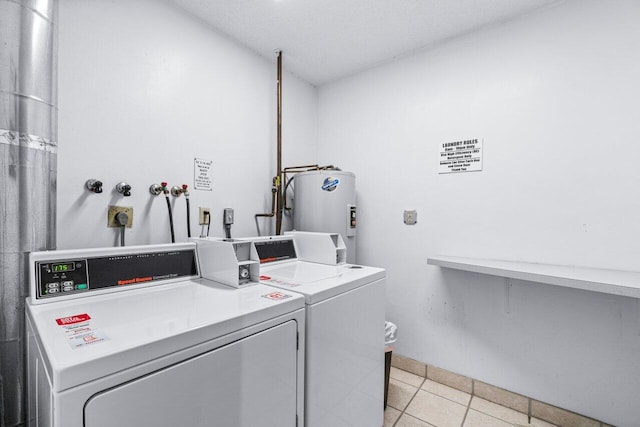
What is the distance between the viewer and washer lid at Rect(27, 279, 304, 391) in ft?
2.10

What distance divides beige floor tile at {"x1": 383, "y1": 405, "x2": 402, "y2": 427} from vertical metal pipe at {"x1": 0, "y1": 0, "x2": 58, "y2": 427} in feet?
5.73

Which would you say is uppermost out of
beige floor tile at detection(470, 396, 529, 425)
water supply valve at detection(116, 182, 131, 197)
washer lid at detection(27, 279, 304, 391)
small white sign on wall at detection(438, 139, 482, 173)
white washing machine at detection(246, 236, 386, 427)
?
small white sign on wall at detection(438, 139, 482, 173)

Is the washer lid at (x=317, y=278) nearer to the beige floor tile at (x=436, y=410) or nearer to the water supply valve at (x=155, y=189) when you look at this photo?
the water supply valve at (x=155, y=189)

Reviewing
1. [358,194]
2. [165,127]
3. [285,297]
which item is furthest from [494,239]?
Answer: [165,127]

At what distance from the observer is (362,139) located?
8.62ft

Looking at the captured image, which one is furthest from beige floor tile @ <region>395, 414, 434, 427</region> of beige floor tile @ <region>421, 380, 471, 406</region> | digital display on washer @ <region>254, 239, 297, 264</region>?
digital display on washer @ <region>254, 239, 297, 264</region>

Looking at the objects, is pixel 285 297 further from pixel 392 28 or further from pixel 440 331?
pixel 392 28

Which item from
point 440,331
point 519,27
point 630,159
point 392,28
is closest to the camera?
point 630,159

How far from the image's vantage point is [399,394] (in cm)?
204

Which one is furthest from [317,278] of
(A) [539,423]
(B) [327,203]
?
(A) [539,423]

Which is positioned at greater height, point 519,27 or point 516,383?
point 519,27

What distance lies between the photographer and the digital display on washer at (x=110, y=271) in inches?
40.9

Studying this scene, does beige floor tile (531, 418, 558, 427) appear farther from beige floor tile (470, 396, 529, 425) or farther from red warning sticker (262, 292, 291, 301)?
red warning sticker (262, 292, 291, 301)

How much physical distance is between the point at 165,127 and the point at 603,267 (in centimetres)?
269
